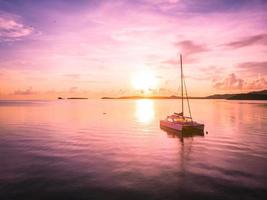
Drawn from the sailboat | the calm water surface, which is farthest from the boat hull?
the calm water surface

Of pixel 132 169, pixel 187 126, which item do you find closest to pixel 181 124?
pixel 187 126

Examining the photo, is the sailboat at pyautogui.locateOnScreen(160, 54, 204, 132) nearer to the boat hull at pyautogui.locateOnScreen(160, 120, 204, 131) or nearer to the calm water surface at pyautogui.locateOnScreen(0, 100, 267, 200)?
the boat hull at pyautogui.locateOnScreen(160, 120, 204, 131)

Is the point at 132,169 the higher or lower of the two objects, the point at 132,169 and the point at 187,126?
the lower

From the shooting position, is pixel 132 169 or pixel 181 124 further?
pixel 181 124

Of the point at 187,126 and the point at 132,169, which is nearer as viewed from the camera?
the point at 132,169

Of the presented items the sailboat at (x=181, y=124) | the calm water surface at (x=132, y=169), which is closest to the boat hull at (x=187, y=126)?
the sailboat at (x=181, y=124)

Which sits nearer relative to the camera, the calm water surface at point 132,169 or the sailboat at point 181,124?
the calm water surface at point 132,169

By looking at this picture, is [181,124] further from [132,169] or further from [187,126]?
[132,169]

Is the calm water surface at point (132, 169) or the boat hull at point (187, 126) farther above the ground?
the boat hull at point (187, 126)

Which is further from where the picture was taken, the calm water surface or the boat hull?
the boat hull

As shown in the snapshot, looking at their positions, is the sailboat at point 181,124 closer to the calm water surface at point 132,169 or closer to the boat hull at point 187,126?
the boat hull at point 187,126

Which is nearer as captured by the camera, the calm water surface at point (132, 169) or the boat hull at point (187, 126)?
the calm water surface at point (132, 169)

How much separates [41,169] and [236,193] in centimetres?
2046

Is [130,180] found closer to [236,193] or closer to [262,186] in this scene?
[236,193]
